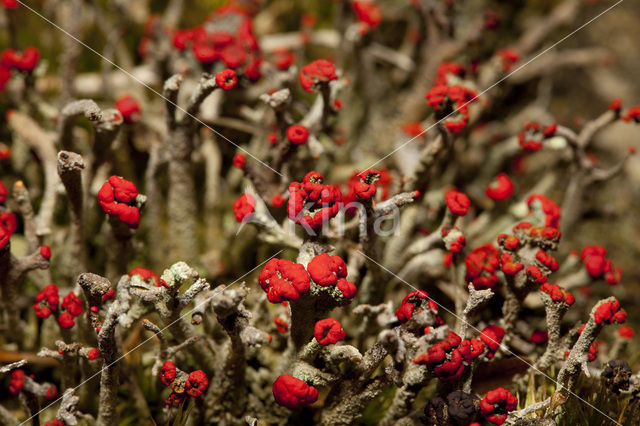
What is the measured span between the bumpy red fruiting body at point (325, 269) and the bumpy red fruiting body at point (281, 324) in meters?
0.40

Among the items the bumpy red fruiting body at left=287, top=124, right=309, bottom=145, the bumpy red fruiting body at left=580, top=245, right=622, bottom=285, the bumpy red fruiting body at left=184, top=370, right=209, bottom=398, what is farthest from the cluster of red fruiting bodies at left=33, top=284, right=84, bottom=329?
the bumpy red fruiting body at left=580, top=245, right=622, bottom=285

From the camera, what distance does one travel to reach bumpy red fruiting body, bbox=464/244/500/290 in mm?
1926

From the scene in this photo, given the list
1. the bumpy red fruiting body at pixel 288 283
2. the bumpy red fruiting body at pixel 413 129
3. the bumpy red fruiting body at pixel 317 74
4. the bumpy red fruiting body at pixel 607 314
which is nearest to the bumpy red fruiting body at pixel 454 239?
the bumpy red fruiting body at pixel 607 314

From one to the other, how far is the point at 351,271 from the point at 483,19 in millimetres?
1676

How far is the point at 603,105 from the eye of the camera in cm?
360

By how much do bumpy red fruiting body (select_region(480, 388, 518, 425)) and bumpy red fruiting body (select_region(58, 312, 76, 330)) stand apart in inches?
53.3

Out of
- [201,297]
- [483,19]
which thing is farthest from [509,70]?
[201,297]

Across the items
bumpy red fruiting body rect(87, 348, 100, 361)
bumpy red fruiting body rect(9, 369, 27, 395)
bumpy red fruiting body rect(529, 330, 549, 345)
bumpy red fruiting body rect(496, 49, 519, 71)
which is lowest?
bumpy red fruiting body rect(9, 369, 27, 395)

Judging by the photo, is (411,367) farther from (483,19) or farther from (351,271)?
(483,19)

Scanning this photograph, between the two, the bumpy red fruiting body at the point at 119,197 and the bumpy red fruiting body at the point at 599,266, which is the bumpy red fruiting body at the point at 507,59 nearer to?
the bumpy red fruiting body at the point at 599,266

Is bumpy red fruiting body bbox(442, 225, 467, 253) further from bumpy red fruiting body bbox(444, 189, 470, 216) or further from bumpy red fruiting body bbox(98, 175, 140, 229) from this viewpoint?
bumpy red fruiting body bbox(98, 175, 140, 229)

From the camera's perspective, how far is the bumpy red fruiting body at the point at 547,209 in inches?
80.4

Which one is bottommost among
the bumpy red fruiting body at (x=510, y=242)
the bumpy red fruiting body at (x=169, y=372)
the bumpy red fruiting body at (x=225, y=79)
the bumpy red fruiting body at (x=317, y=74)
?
the bumpy red fruiting body at (x=169, y=372)

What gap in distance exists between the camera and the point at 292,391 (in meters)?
1.63
